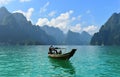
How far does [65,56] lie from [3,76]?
25021mm

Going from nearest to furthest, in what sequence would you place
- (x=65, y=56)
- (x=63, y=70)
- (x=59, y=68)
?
(x=63, y=70) < (x=59, y=68) < (x=65, y=56)

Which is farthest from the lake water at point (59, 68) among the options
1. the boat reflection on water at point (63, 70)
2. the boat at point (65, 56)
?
the boat at point (65, 56)

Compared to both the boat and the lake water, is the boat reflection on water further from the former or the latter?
the boat

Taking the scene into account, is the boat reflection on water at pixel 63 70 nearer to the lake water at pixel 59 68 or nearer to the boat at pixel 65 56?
the lake water at pixel 59 68

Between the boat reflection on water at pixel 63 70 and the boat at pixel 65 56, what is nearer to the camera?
the boat reflection on water at pixel 63 70

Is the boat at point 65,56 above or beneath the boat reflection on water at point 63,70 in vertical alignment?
above

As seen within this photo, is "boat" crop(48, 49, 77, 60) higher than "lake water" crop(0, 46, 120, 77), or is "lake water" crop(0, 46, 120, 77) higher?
"boat" crop(48, 49, 77, 60)

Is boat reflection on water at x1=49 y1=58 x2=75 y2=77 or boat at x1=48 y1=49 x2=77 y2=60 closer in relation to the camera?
boat reflection on water at x1=49 y1=58 x2=75 y2=77

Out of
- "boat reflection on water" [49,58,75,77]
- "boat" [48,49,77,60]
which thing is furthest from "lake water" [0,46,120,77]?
"boat" [48,49,77,60]

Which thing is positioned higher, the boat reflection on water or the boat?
the boat

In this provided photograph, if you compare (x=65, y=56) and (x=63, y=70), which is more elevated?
(x=65, y=56)

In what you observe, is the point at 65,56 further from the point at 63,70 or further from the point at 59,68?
the point at 63,70

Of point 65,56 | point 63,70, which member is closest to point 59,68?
point 63,70

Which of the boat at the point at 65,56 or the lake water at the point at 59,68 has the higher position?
the boat at the point at 65,56
